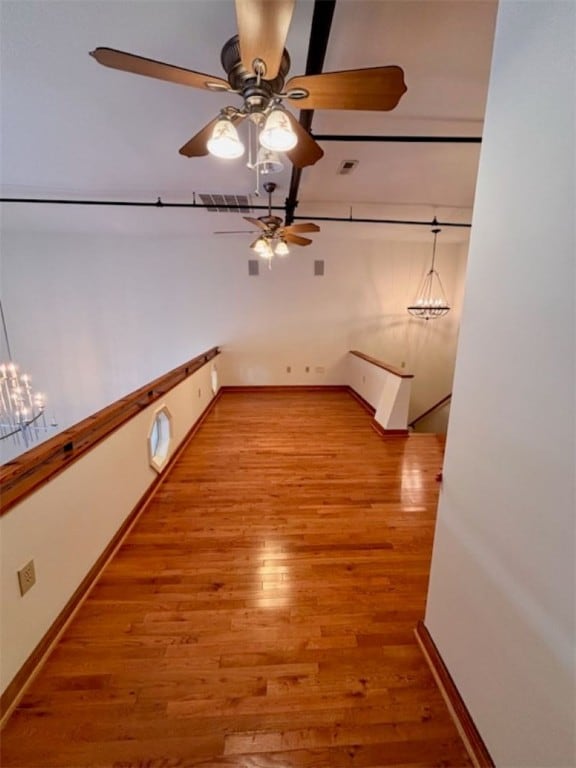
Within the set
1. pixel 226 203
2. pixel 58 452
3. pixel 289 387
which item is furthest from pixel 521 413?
pixel 289 387

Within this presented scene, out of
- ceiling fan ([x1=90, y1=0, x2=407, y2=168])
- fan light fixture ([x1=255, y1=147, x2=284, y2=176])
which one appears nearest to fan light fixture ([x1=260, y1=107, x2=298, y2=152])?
ceiling fan ([x1=90, y1=0, x2=407, y2=168])

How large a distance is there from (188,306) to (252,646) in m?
5.85

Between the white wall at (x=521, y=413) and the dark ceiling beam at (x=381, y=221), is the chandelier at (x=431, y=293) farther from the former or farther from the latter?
the white wall at (x=521, y=413)

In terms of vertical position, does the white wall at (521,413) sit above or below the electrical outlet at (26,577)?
above

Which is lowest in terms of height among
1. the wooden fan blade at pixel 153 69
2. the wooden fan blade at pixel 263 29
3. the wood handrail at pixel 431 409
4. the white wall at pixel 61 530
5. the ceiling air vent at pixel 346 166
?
the wood handrail at pixel 431 409

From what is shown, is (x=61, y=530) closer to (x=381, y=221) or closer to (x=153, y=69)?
(x=153, y=69)

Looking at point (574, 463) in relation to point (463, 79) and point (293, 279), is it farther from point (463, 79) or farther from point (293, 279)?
point (293, 279)

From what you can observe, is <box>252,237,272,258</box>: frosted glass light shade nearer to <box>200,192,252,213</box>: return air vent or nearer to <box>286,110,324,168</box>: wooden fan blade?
<box>200,192,252,213</box>: return air vent

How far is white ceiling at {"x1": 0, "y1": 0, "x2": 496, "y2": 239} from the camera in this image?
1727 mm

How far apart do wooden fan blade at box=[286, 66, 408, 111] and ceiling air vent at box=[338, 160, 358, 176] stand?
2102 millimetres

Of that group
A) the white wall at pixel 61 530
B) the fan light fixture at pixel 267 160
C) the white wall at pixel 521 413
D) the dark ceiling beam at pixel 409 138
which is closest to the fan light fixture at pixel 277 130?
the fan light fixture at pixel 267 160

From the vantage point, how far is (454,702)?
127 centimetres

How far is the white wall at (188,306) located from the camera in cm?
607

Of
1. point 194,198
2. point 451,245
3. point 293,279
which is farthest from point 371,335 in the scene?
point 194,198
